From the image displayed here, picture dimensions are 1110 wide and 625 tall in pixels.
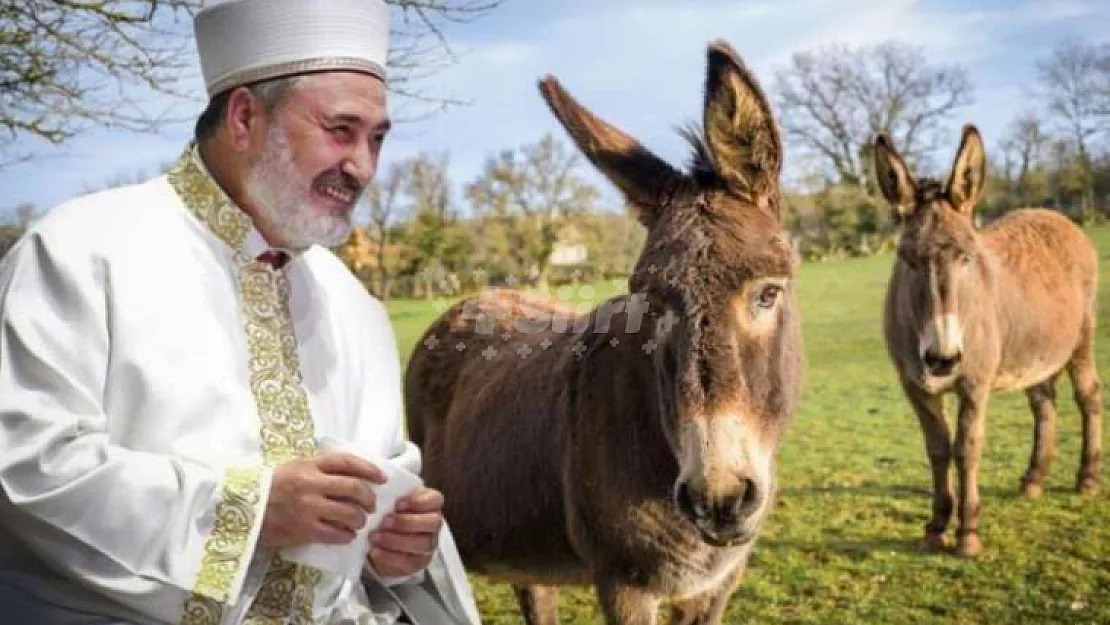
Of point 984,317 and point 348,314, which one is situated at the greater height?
point 348,314

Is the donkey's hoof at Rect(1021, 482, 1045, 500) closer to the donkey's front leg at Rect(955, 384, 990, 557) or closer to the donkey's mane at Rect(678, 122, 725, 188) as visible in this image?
the donkey's front leg at Rect(955, 384, 990, 557)

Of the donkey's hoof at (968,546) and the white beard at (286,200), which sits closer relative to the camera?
the white beard at (286,200)

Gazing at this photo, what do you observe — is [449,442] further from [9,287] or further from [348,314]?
[9,287]

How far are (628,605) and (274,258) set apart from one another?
61.0 inches

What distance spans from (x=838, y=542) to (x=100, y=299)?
6.15 metres

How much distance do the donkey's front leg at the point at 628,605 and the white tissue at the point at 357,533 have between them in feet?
3.86

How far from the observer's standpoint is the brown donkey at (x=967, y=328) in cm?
670

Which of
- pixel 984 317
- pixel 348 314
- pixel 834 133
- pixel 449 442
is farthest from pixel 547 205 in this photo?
pixel 348 314

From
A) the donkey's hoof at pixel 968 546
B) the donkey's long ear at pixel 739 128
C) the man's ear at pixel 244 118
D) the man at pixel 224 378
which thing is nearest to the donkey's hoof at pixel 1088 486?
the donkey's hoof at pixel 968 546

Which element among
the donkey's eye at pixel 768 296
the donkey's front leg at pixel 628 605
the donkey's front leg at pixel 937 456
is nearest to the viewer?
the donkey's eye at pixel 768 296

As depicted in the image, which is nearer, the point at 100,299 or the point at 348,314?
the point at 100,299

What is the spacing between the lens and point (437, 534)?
7.23 feet

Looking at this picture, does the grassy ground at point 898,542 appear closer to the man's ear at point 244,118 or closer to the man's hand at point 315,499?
the man's hand at point 315,499

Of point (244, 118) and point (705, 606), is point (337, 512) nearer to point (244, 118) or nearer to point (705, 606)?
point (244, 118)
